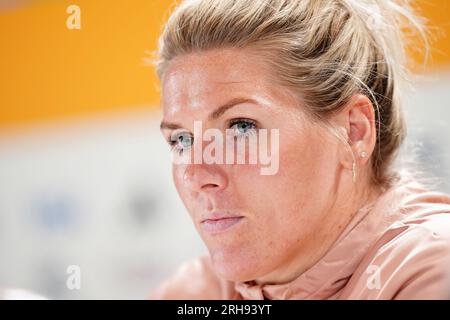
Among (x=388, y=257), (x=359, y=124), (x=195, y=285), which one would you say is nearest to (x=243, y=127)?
(x=359, y=124)

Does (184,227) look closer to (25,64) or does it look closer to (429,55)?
(25,64)

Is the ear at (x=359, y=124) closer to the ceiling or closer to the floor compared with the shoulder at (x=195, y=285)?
closer to the ceiling

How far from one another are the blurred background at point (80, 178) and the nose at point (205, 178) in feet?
2.05

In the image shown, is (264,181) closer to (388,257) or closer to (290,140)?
(290,140)

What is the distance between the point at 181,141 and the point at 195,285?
0.38 metres

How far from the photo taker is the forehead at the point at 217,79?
924 mm

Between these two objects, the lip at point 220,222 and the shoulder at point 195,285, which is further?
the shoulder at point 195,285

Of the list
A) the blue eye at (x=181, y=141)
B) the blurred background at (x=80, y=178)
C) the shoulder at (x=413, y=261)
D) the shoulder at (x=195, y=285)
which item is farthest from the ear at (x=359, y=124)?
the blurred background at (x=80, y=178)

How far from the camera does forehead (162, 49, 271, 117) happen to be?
924 millimetres

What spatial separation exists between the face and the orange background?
280mm

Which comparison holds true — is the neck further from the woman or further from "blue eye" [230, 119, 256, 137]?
"blue eye" [230, 119, 256, 137]

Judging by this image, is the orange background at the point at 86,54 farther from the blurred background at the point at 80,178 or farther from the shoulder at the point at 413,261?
the shoulder at the point at 413,261

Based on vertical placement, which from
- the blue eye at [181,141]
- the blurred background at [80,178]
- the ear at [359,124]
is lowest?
the ear at [359,124]

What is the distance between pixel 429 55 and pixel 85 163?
1.19 m
